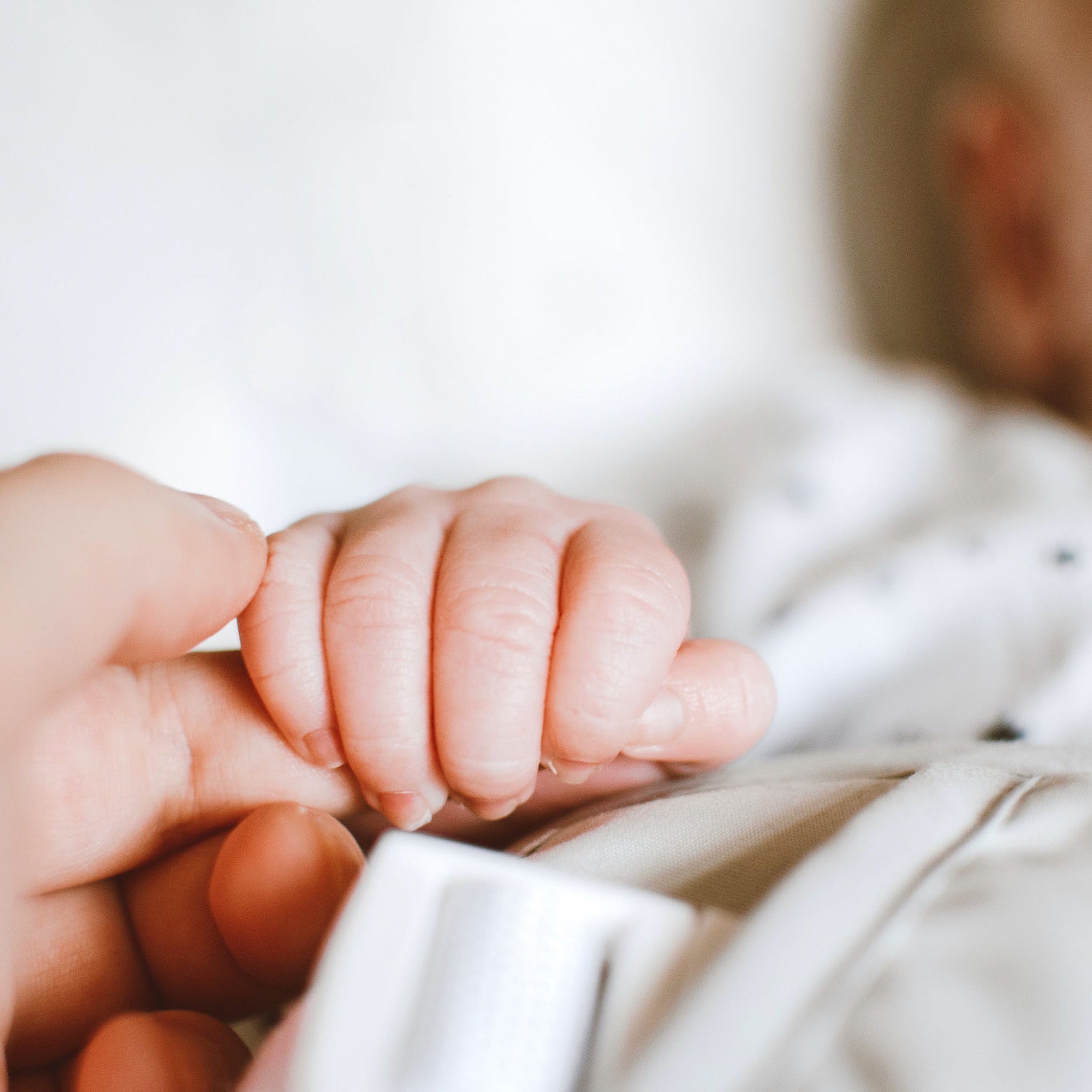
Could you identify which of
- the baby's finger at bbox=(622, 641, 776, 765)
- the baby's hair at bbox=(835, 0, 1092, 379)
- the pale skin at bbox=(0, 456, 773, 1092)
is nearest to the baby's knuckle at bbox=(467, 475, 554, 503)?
the pale skin at bbox=(0, 456, 773, 1092)

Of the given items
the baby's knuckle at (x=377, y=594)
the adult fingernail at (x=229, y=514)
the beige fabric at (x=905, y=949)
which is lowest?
the beige fabric at (x=905, y=949)

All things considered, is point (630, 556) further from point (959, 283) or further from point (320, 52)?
point (959, 283)

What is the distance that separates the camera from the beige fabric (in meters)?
0.22

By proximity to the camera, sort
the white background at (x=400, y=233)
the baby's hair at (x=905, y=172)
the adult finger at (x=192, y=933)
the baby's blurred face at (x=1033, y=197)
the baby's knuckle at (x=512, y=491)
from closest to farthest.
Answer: the adult finger at (x=192, y=933), the baby's knuckle at (x=512, y=491), the white background at (x=400, y=233), the baby's blurred face at (x=1033, y=197), the baby's hair at (x=905, y=172)

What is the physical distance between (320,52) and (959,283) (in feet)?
2.21

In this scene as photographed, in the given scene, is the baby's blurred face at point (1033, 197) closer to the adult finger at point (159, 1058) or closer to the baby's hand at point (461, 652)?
the baby's hand at point (461, 652)

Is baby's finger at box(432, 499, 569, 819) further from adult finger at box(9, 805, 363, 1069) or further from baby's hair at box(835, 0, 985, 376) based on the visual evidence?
baby's hair at box(835, 0, 985, 376)

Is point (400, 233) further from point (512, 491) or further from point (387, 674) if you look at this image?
point (387, 674)

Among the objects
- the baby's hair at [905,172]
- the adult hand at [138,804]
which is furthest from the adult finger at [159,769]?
the baby's hair at [905,172]

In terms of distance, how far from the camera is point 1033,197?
33.1 inches

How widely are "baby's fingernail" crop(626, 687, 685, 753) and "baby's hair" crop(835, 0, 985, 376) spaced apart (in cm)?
65

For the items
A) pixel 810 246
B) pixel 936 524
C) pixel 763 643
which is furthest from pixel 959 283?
pixel 763 643

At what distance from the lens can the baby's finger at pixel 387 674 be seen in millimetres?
367

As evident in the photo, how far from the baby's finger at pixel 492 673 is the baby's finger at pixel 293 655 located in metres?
0.05
